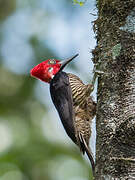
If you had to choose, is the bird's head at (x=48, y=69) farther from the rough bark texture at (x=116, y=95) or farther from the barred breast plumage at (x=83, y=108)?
the rough bark texture at (x=116, y=95)

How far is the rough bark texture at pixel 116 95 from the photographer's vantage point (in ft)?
9.74

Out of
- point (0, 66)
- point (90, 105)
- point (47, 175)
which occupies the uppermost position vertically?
point (90, 105)

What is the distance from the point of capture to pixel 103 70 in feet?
11.5

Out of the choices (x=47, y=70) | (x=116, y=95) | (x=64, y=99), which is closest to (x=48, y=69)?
(x=47, y=70)

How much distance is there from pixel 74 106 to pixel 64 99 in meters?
0.18

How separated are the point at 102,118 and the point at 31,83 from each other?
5.66m

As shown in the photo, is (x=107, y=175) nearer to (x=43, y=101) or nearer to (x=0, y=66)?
(x=43, y=101)

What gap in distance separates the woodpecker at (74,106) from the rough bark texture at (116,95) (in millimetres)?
1097

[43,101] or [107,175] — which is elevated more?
[107,175]

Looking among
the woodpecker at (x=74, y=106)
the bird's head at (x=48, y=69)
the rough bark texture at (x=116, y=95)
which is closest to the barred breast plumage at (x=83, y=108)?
the woodpecker at (x=74, y=106)

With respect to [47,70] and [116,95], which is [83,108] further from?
[116,95]

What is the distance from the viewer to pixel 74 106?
198 inches

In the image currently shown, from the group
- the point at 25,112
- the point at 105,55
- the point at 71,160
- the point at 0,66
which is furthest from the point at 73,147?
the point at 105,55

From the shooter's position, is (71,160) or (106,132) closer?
(106,132)
